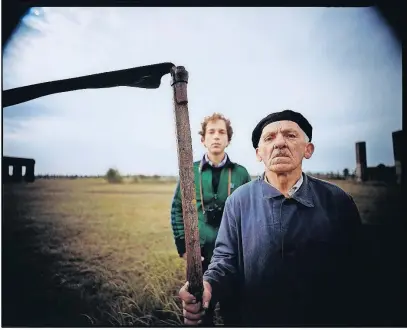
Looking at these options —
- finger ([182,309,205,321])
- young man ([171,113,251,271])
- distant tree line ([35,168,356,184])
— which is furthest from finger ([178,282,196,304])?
distant tree line ([35,168,356,184])

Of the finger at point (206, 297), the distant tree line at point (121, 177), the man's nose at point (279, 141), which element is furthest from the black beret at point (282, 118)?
the finger at point (206, 297)

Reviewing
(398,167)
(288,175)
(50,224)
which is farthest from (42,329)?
Result: (398,167)

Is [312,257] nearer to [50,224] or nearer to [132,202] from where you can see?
[132,202]

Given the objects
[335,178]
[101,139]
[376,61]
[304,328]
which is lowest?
[304,328]

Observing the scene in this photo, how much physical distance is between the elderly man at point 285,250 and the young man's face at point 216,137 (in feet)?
1.13

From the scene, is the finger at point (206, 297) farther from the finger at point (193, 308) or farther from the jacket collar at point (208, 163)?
the jacket collar at point (208, 163)

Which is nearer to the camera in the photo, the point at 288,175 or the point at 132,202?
the point at 288,175

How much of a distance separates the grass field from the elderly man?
0.92 ft

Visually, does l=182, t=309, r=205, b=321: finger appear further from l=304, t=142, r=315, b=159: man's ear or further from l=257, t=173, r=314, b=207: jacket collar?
l=304, t=142, r=315, b=159: man's ear

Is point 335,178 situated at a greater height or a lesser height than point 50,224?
greater

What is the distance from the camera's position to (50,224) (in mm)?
3311

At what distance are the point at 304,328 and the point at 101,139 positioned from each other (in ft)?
7.28

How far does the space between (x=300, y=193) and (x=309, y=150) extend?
1.22 ft
